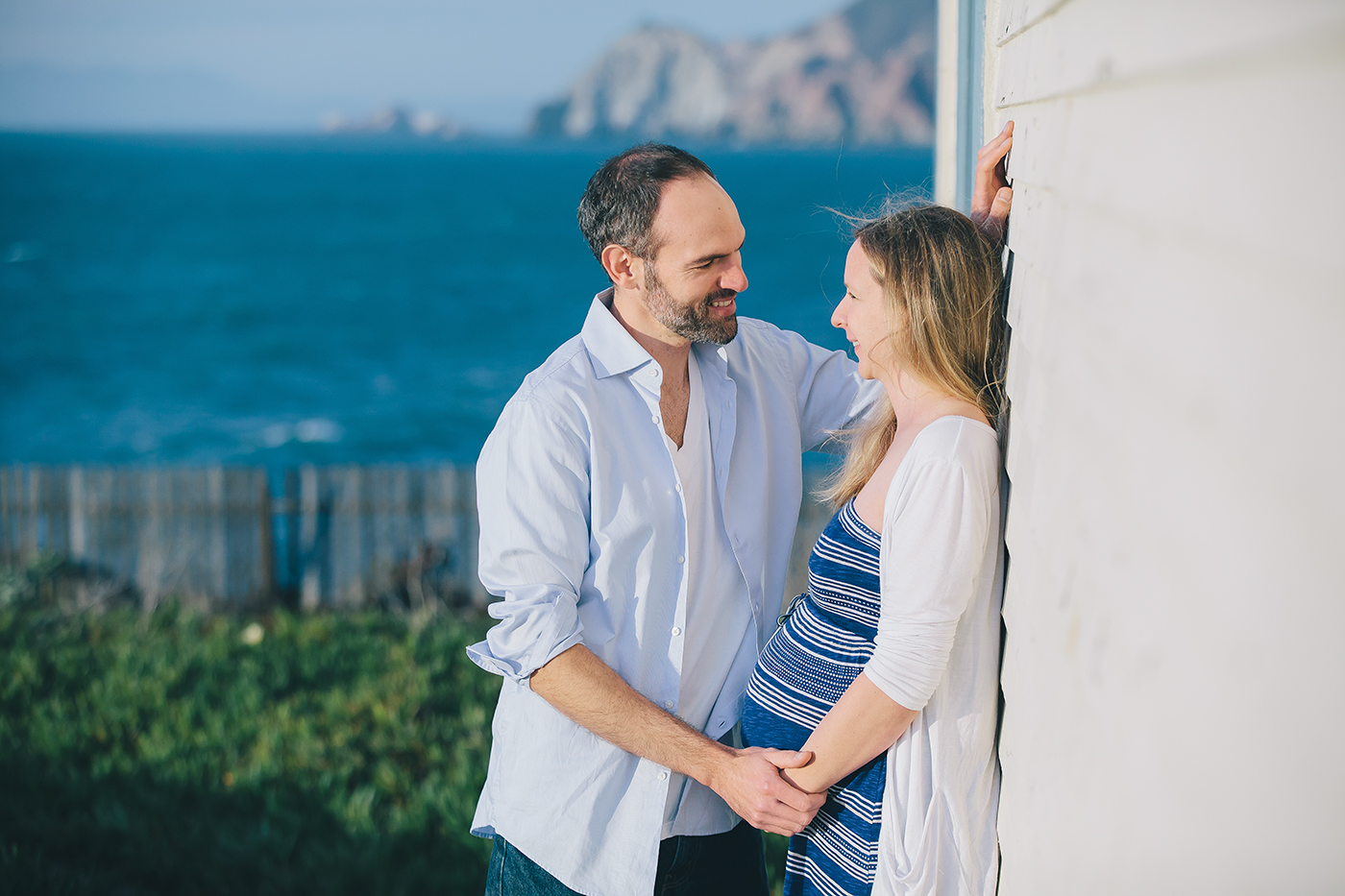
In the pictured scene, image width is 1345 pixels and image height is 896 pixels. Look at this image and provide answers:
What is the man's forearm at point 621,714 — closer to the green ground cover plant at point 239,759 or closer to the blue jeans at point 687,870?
the blue jeans at point 687,870

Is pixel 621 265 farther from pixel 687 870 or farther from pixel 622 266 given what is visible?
pixel 687 870

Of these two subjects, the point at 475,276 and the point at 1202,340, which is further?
the point at 475,276

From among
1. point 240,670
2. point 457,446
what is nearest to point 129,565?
point 240,670

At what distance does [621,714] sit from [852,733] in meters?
0.58

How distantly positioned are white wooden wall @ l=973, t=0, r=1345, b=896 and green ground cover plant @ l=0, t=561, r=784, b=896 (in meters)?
3.10

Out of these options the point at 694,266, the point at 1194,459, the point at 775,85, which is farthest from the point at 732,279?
the point at 775,85

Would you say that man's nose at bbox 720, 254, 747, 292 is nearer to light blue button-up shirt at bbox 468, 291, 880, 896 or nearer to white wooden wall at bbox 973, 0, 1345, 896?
light blue button-up shirt at bbox 468, 291, 880, 896

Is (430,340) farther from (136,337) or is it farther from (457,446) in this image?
(457,446)

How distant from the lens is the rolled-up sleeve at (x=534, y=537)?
2.19 meters

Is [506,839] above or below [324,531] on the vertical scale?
above

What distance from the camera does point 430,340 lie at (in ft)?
143

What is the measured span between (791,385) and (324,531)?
6.18 metres

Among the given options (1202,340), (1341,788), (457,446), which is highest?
(1202,340)

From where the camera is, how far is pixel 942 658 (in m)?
1.75
